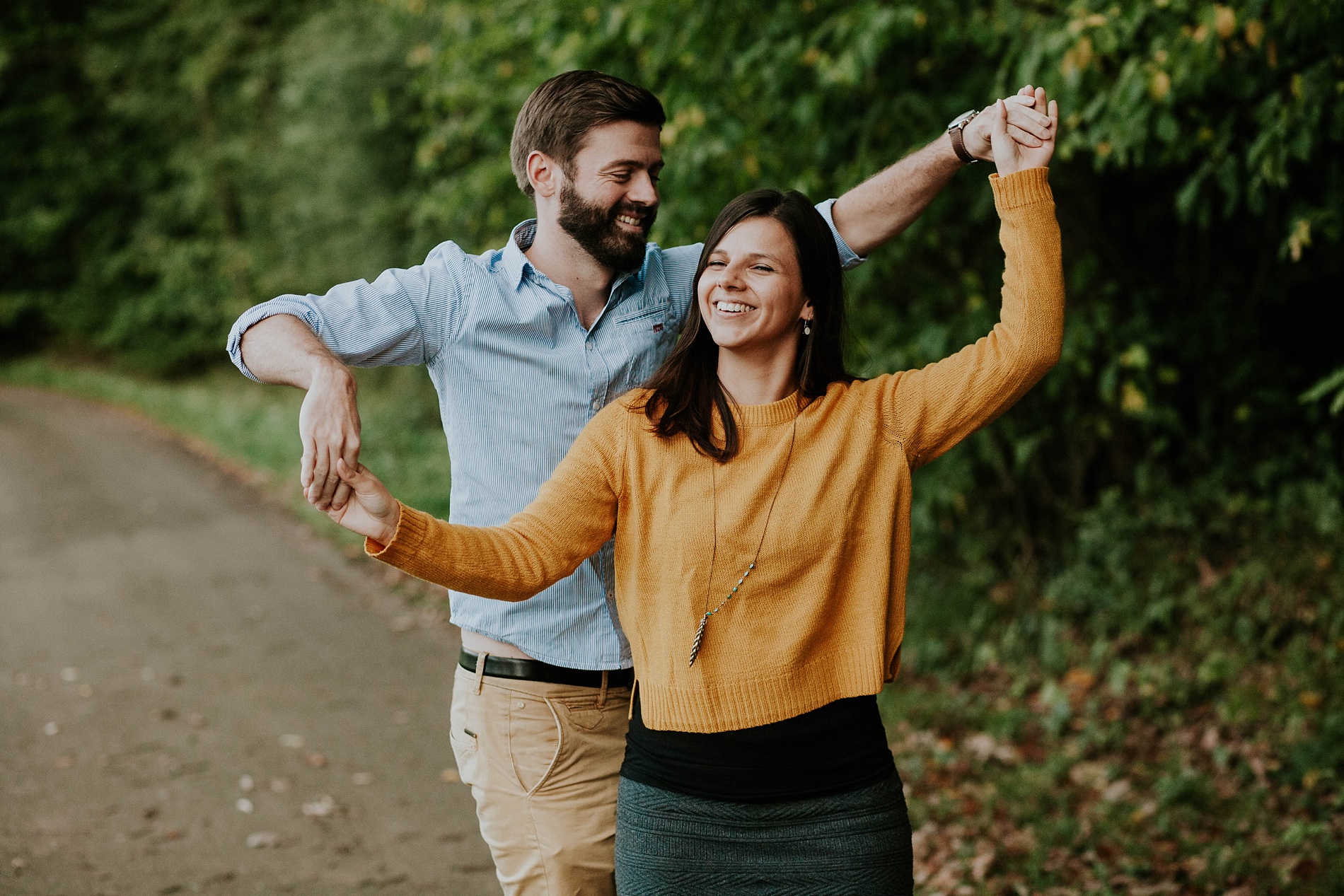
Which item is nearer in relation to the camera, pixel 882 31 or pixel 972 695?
pixel 882 31

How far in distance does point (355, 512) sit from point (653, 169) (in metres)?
1.10

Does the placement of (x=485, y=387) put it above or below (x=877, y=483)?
above

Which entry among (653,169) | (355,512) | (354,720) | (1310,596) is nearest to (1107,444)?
(1310,596)

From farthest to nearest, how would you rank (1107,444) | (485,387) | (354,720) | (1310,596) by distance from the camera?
1. (1107,444)
2. (354,720)
3. (1310,596)
4. (485,387)

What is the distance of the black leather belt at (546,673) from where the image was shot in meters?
2.64

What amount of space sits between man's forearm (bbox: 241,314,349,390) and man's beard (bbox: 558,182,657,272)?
23.8 inches

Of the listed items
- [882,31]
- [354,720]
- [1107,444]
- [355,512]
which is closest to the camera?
[355,512]

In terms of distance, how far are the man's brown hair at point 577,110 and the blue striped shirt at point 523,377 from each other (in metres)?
0.25

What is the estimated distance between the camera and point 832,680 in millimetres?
2246

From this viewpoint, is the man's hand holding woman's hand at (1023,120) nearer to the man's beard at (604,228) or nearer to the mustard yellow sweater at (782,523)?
the mustard yellow sweater at (782,523)

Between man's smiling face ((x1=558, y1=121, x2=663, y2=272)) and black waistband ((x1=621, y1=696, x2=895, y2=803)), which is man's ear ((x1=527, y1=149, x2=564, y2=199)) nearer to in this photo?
man's smiling face ((x1=558, y1=121, x2=663, y2=272))

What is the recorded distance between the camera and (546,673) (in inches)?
104

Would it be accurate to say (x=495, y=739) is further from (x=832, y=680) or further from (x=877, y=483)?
(x=877, y=483)

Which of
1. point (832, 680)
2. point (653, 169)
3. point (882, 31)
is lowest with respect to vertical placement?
point (832, 680)
